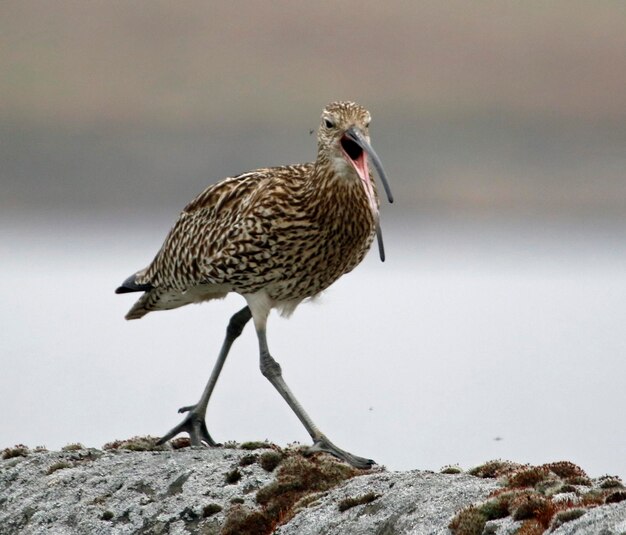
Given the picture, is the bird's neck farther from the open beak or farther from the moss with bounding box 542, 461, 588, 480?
the moss with bounding box 542, 461, 588, 480

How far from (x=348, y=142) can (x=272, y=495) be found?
332 centimetres

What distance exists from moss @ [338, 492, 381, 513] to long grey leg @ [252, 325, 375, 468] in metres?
1.64

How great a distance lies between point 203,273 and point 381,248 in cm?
183

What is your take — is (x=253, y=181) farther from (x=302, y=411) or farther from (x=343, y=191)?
(x=302, y=411)

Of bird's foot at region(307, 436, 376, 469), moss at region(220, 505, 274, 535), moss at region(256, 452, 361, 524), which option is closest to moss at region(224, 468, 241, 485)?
moss at region(256, 452, 361, 524)

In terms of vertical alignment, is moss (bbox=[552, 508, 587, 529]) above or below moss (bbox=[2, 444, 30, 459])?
below

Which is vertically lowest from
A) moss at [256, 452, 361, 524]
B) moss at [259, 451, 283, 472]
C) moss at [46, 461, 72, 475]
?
moss at [256, 452, 361, 524]

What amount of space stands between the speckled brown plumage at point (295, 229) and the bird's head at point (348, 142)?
0.01m

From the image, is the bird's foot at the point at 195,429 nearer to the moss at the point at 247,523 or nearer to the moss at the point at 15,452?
the moss at the point at 15,452

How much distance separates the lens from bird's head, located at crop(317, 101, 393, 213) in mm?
13516

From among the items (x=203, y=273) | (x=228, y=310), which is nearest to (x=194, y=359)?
(x=228, y=310)

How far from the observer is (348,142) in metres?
13.9

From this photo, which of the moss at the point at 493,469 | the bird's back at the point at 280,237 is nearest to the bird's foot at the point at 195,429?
the bird's back at the point at 280,237

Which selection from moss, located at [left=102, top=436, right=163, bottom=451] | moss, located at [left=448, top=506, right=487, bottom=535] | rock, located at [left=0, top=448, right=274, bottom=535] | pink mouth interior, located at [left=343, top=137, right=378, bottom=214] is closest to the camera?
moss, located at [left=448, top=506, right=487, bottom=535]
